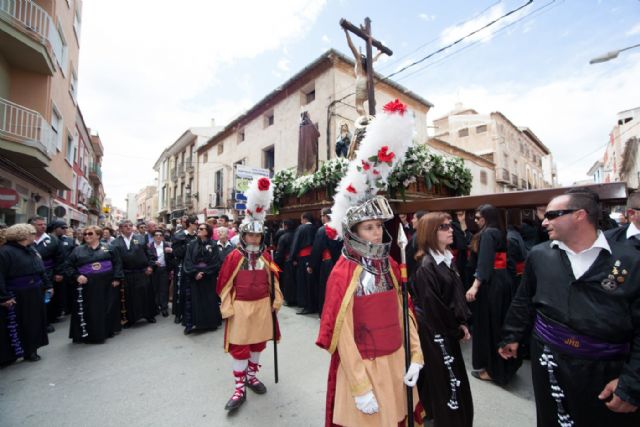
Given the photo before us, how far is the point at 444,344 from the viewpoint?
242 cm

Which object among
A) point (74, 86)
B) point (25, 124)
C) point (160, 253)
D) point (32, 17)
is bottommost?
point (160, 253)

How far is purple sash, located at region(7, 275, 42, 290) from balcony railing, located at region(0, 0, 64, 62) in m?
7.52

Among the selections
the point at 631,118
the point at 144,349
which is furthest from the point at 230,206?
the point at 631,118

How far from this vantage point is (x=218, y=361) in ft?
13.7

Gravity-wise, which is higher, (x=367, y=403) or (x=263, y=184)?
(x=263, y=184)

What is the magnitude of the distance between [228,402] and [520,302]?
111 inches

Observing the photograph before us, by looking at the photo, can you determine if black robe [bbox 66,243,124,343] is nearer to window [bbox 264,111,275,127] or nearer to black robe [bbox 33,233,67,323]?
black robe [bbox 33,233,67,323]

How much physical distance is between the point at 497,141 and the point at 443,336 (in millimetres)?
24773

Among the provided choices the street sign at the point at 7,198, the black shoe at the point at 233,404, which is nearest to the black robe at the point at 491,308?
the black shoe at the point at 233,404

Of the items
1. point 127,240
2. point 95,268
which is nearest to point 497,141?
point 127,240

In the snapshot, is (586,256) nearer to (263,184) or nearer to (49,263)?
(263,184)

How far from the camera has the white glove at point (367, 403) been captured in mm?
1727

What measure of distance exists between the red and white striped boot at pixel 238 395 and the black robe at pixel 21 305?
341cm

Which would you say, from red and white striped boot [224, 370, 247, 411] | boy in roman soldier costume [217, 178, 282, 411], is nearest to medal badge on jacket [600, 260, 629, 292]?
boy in roman soldier costume [217, 178, 282, 411]
